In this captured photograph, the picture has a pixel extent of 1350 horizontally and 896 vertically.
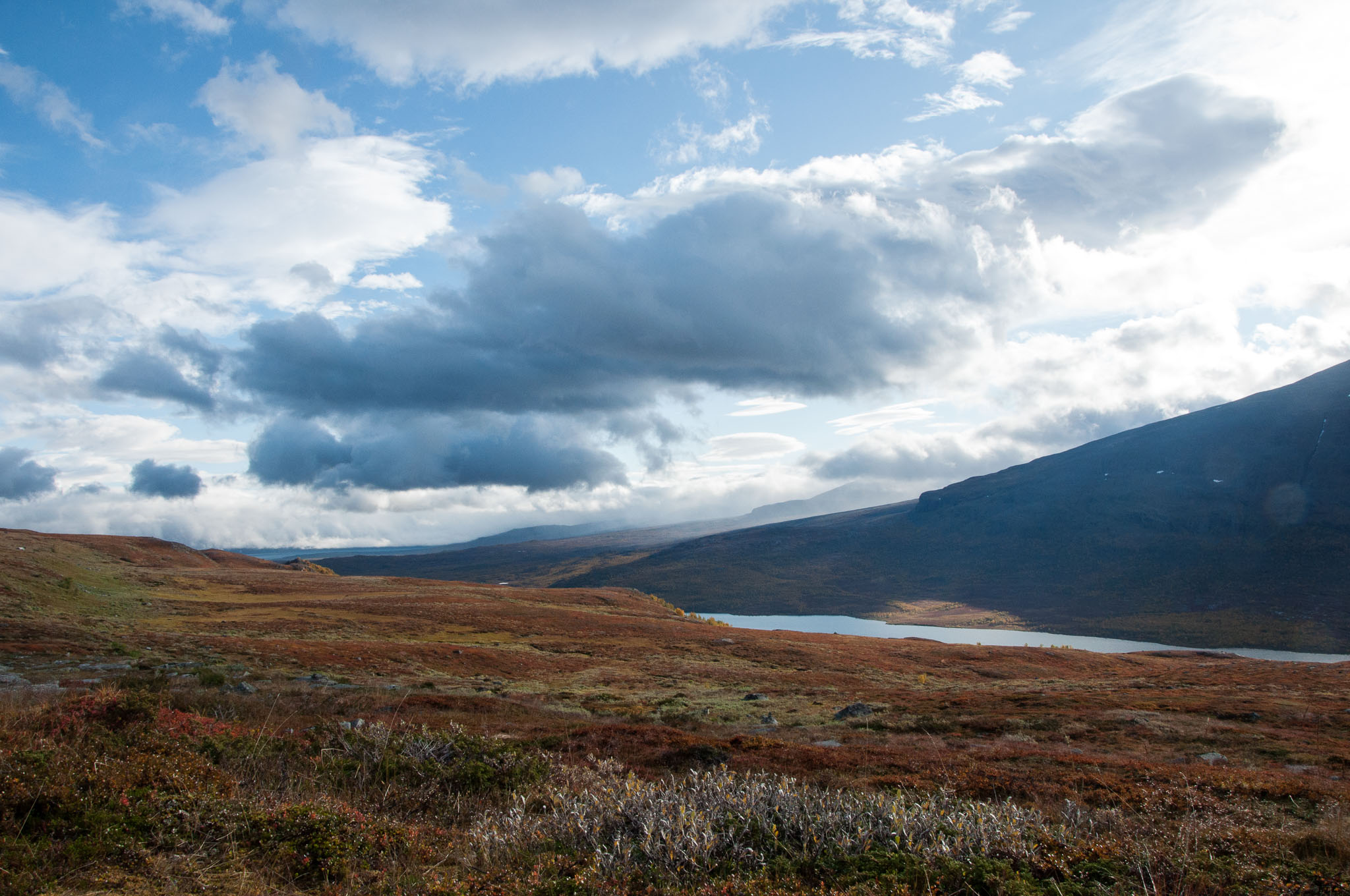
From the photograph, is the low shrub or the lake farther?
the lake

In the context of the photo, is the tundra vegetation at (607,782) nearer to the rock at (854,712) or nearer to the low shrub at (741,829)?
the low shrub at (741,829)

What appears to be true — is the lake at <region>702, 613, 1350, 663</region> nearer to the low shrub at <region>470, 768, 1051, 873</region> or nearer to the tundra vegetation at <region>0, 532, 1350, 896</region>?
the tundra vegetation at <region>0, 532, 1350, 896</region>

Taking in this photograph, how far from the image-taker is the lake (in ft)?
372

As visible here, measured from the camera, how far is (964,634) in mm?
145000

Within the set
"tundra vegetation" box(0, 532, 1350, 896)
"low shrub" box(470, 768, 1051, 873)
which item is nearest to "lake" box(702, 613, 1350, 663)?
"tundra vegetation" box(0, 532, 1350, 896)

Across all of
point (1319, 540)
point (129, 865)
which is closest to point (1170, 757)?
point (129, 865)

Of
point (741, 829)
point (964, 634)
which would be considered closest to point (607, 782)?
point (741, 829)

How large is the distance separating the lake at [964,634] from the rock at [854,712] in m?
80.8

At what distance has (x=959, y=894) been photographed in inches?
211

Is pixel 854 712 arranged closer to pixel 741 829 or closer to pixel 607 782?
pixel 607 782

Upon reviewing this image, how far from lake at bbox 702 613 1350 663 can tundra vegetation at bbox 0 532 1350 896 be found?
273 ft

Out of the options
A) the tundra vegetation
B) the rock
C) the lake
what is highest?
the tundra vegetation

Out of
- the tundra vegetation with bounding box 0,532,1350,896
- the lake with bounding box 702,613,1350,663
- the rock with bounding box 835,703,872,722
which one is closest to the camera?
the tundra vegetation with bounding box 0,532,1350,896

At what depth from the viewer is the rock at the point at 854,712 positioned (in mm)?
23744
